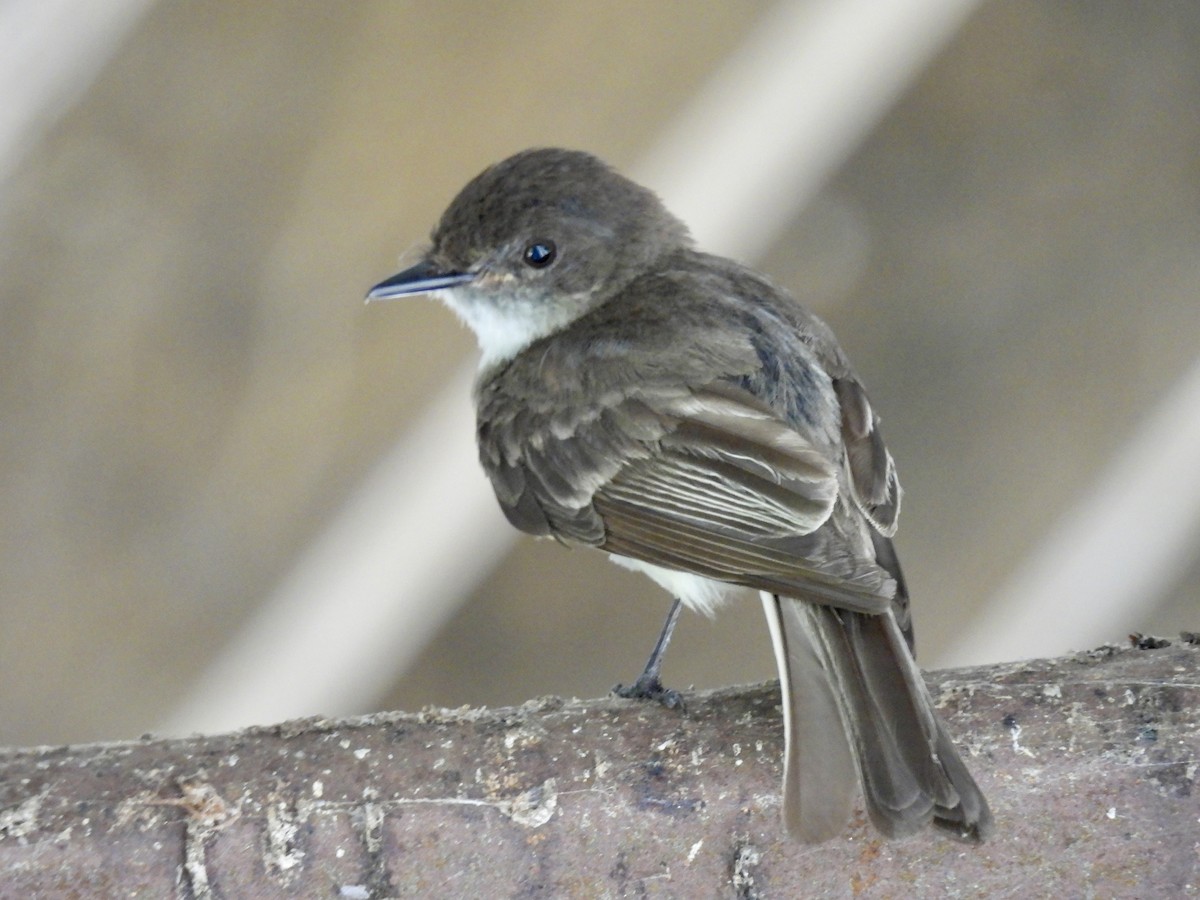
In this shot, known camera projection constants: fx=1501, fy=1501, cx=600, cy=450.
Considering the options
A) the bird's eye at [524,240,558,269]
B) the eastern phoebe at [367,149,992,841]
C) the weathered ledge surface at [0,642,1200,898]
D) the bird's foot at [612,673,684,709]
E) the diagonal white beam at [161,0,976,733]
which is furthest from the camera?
the diagonal white beam at [161,0,976,733]

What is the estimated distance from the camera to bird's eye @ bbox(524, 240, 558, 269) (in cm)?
256

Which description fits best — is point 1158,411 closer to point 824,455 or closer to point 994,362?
point 994,362

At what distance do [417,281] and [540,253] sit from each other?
22 centimetres

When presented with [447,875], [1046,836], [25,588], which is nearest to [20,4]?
[25,588]

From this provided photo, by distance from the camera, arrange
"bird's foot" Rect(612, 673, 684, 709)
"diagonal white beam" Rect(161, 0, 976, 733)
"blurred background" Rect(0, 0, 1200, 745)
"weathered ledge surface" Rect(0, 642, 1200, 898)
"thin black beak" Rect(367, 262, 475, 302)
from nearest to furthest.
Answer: "weathered ledge surface" Rect(0, 642, 1200, 898) → "bird's foot" Rect(612, 673, 684, 709) → "thin black beak" Rect(367, 262, 475, 302) → "blurred background" Rect(0, 0, 1200, 745) → "diagonal white beam" Rect(161, 0, 976, 733)

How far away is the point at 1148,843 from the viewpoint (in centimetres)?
167

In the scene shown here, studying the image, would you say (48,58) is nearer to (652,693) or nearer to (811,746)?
(652,693)

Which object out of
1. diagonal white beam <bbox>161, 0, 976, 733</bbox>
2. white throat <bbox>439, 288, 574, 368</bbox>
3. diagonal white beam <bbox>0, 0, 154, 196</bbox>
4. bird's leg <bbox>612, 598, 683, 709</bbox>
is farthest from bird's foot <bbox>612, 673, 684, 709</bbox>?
diagonal white beam <bbox>0, 0, 154, 196</bbox>

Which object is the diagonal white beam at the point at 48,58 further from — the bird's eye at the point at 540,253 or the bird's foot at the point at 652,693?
the bird's foot at the point at 652,693

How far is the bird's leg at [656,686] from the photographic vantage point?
6.12 ft

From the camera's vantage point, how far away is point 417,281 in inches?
98.2

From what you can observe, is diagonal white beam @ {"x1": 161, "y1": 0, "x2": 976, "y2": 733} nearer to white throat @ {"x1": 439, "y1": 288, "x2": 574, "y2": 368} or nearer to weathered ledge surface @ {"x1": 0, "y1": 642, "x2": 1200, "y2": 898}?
white throat @ {"x1": 439, "y1": 288, "x2": 574, "y2": 368}

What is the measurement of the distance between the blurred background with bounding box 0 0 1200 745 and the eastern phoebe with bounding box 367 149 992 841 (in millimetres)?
529

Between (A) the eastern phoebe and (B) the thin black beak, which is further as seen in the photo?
(B) the thin black beak
